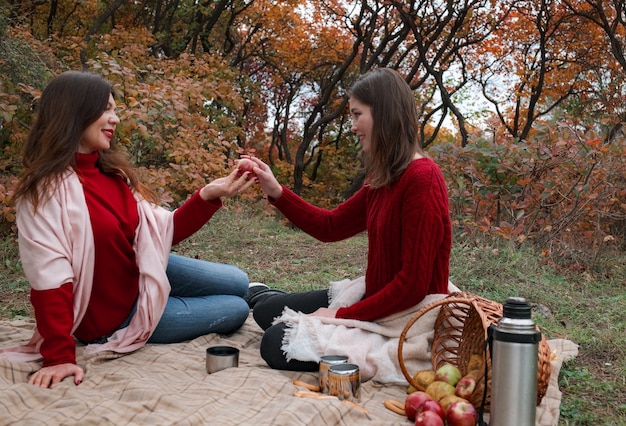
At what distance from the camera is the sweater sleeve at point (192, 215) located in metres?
3.12

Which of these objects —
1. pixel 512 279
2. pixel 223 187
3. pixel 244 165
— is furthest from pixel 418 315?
pixel 512 279

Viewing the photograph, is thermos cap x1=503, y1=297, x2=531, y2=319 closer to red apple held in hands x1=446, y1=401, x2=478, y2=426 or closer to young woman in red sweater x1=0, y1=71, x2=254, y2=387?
red apple held in hands x1=446, y1=401, x2=478, y2=426

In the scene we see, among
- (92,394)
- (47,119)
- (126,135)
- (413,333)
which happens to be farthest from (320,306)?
(126,135)

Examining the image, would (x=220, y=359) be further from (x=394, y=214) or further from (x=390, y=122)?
(x=390, y=122)

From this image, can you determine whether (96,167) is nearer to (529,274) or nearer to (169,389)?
(169,389)

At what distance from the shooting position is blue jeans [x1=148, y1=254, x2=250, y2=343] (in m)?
3.14

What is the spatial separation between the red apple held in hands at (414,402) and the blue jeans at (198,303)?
1242 mm

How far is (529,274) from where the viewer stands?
5.06 m

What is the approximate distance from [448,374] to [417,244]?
20.0 inches

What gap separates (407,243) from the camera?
2.61 meters

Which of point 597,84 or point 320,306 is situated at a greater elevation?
point 597,84

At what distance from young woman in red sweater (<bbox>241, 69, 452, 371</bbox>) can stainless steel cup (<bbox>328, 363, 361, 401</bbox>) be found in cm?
32

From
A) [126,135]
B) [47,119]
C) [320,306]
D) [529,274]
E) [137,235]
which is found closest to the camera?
[47,119]

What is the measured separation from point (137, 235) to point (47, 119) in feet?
2.01
